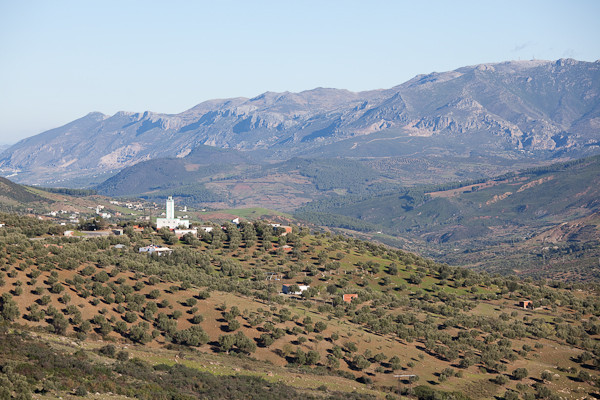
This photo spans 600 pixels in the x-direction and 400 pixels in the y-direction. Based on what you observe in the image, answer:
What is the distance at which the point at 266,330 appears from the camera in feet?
245

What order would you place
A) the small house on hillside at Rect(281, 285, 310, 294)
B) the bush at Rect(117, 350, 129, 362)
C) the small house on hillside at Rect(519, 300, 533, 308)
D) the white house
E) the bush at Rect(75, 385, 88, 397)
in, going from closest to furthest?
the bush at Rect(75, 385, 88, 397) < the bush at Rect(117, 350, 129, 362) < the small house on hillside at Rect(281, 285, 310, 294) < the small house on hillside at Rect(519, 300, 533, 308) < the white house

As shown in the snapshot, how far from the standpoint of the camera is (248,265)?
111 m

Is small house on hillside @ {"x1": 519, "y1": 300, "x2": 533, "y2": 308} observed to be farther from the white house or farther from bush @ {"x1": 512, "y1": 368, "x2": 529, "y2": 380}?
the white house

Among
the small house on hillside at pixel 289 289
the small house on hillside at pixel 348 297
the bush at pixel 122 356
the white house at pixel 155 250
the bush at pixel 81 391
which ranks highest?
the white house at pixel 155 250

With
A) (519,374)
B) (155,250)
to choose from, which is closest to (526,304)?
(519,374)

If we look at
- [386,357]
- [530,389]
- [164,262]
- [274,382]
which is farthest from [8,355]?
[164,262]

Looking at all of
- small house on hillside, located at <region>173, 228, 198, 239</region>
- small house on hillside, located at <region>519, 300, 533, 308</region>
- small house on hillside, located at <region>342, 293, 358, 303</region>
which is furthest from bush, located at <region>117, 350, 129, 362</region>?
small house on hillside, located at <region>173, 228, 198, 239</region>

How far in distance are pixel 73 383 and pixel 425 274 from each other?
7615 centimetres

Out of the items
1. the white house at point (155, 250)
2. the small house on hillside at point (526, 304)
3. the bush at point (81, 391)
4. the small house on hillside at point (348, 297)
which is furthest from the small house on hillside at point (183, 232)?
the bush at point (81, 391)

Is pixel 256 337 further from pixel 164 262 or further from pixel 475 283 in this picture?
pixel 475 283

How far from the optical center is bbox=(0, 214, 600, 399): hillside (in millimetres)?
55969

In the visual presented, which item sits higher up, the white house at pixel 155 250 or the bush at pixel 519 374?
the white house at pixel 155 250

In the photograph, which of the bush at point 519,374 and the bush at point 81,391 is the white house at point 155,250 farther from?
the bush at point 81,391

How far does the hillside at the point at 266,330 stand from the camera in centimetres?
5597
